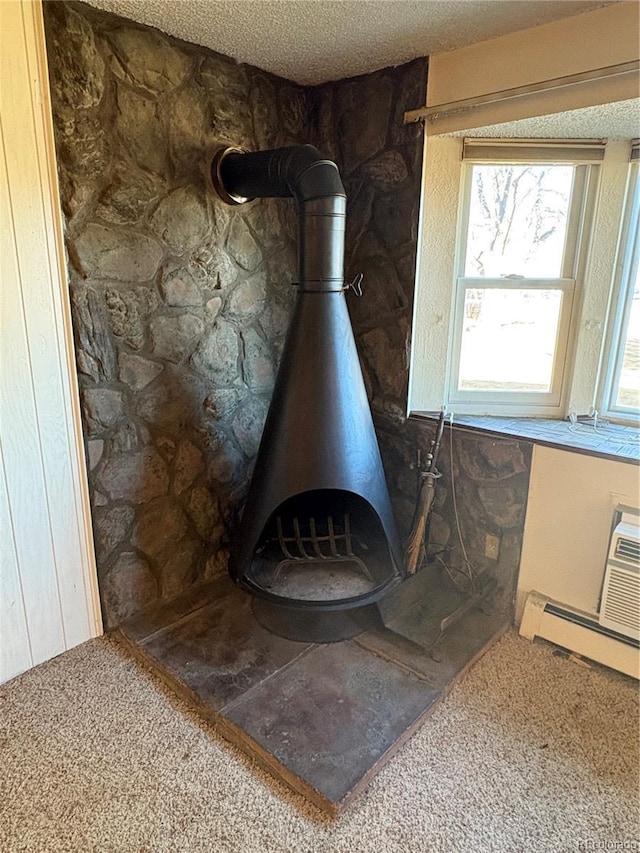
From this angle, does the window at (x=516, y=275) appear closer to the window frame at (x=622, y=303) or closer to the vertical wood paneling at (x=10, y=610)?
the window frame at (x=622, y=303)

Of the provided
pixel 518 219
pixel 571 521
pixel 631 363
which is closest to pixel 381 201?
pixel 518 219

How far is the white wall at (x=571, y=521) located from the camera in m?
1.95

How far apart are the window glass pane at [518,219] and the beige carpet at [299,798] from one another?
168 cm

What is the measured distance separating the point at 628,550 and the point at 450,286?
126 centimetres

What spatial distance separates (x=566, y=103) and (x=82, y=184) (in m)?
1.69

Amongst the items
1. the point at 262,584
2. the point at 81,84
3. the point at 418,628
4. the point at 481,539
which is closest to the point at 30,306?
the point at 81,84

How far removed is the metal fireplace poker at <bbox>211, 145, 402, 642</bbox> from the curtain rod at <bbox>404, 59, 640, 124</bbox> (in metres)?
0.51

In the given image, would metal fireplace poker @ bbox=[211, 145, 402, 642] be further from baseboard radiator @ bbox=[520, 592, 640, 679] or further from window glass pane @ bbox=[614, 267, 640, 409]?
window glass pane @ bbox=[614, 267, 640, 409]

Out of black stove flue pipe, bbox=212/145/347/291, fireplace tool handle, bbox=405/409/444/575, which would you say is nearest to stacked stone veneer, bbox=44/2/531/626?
fireplace tool handle, bbox=405/409/444/575

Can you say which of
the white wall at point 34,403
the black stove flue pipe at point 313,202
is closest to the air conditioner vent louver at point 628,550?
the black stove flue pipe at point 313,202

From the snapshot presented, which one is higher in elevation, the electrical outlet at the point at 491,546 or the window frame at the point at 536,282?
the window frame at the point at 536,282

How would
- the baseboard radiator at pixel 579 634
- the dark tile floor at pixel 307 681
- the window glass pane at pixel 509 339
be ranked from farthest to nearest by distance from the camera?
the window glass pane at pixel 509 339 → the baseboard radiator at pixel 579 634 → the dark tile floor at pixel 307 681

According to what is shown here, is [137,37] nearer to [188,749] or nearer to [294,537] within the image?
[294,537]

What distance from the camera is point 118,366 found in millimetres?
2012
